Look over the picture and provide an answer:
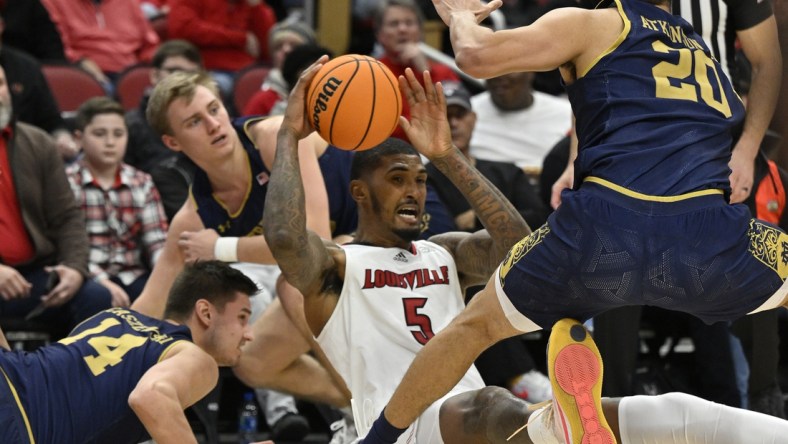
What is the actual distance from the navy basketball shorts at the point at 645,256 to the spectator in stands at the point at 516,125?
417cm

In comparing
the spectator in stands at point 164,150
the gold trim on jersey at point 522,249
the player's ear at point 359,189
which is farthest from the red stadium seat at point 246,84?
the gold trim on jersey at point 522,249

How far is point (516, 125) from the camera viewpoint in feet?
28.0

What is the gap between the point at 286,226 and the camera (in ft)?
16.1

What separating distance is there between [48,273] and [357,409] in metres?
2.48

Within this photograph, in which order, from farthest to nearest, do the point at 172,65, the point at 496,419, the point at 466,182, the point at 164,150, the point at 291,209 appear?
the point at 172,65
the point at 164,150
the point at 466,182
the point at 291,209
the point at 496,419

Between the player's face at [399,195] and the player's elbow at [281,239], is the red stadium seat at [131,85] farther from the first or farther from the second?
the player's elbow at [281,239]

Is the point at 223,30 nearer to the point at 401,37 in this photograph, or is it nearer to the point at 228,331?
the point at 401,37

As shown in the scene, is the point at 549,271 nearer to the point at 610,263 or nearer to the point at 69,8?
the point at 610,263

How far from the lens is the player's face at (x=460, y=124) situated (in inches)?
303

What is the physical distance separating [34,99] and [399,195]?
358 centimetres

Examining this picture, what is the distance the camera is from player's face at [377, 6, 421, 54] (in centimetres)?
901

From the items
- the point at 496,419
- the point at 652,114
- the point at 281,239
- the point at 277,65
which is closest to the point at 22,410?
the point at 281,239

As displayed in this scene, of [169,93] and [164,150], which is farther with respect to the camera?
[164,150]

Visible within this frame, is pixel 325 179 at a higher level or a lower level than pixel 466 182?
lower
